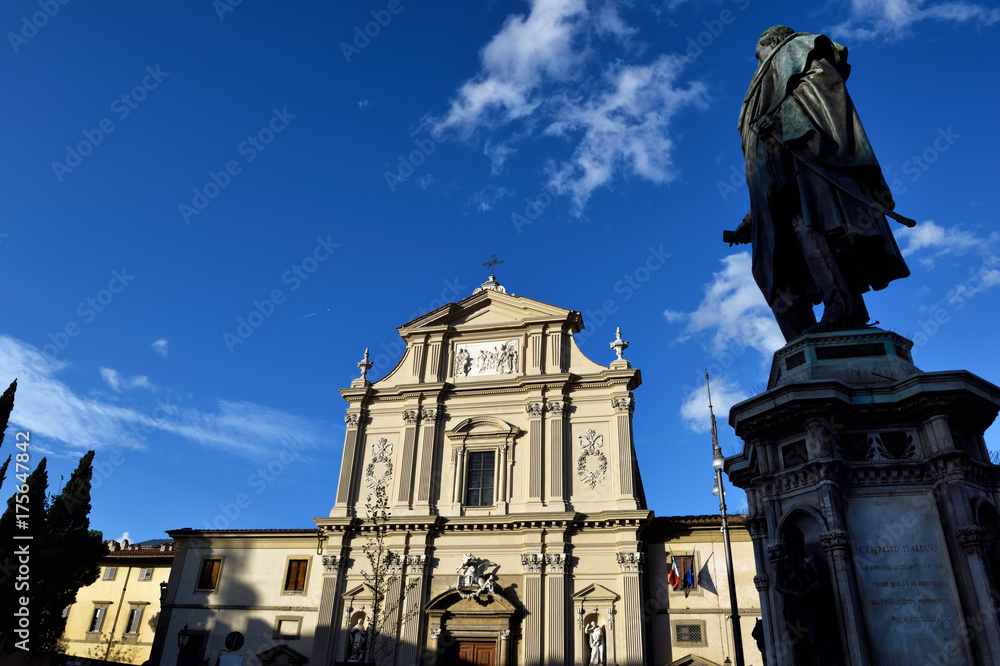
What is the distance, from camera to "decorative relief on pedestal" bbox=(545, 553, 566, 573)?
21234 millimetres

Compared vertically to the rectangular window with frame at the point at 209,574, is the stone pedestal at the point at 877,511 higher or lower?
lower

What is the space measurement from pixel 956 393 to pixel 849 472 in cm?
110

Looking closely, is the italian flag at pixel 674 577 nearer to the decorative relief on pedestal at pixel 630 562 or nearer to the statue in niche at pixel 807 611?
the decorative relief on pedestal at pixel 630 562

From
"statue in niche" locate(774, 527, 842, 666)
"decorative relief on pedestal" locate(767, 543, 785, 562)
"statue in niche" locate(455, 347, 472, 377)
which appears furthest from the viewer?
"statue in niche" locate(455, 347, 472, 377)

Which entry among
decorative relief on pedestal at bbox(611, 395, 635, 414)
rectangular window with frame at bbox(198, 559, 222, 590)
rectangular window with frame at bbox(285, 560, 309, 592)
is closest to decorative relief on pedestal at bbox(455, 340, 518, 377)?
decorative relief on pedestal at bbox(611, 395, 635, 414)

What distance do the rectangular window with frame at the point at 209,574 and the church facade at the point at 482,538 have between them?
7 centimetres

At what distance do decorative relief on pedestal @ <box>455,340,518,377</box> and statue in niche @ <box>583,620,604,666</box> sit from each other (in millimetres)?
9281

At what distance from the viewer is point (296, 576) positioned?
939 inches

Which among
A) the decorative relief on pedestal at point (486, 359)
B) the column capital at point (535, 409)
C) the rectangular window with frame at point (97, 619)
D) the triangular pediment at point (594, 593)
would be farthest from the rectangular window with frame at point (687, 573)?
the rectangular window with frame at point (97, 619)

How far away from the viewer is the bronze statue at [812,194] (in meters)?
6.95

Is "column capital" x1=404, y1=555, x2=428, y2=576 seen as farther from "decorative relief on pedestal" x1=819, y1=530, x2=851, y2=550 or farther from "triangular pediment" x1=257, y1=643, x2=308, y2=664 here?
"decorative relief on pedestal" x1=819, y1=530, x2=851, y2=550

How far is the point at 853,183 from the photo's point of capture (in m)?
7.00

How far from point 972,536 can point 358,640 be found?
19818 mm

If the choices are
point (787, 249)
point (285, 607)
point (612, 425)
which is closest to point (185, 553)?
point (285, 607)
